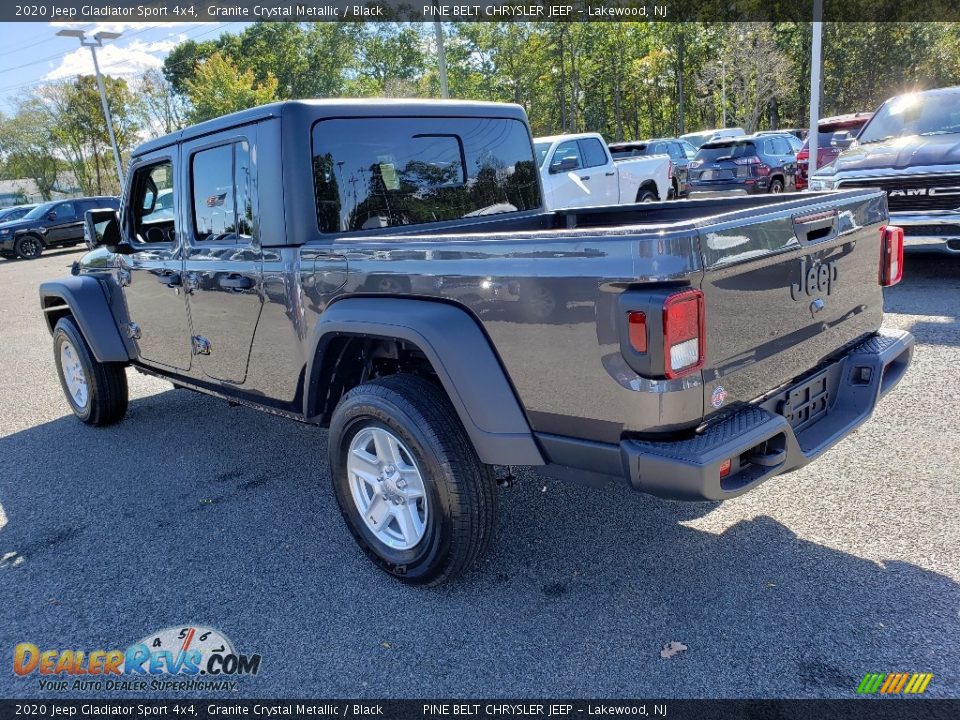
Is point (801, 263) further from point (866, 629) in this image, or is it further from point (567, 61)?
point (567, 61)

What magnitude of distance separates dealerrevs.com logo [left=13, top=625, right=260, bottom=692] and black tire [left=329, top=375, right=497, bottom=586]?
728mm

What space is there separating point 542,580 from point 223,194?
8.09 ft

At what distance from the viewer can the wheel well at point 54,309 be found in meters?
5.42

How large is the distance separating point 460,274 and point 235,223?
159 centimetres

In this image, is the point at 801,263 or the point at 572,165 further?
the point at 572,165

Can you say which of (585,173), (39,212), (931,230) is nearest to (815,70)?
(585,173)

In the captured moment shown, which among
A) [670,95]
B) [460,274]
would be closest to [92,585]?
[460,274]

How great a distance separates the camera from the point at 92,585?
3.31 metres

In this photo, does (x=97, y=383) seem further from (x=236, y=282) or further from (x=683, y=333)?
(x=683, y=333)

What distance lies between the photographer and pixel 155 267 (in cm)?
433

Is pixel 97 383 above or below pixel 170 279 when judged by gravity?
below

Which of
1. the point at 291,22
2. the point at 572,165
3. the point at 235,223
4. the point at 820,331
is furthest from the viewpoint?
the point at 291,22

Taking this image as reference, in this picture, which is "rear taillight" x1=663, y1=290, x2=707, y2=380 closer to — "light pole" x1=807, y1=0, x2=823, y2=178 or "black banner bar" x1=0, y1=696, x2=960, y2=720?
"black banner bar" x1=0, y1=696, x2=960, y2=720

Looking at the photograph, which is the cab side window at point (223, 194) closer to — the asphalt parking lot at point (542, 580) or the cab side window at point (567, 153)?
the asphalt parking lot at point (542, 580)
